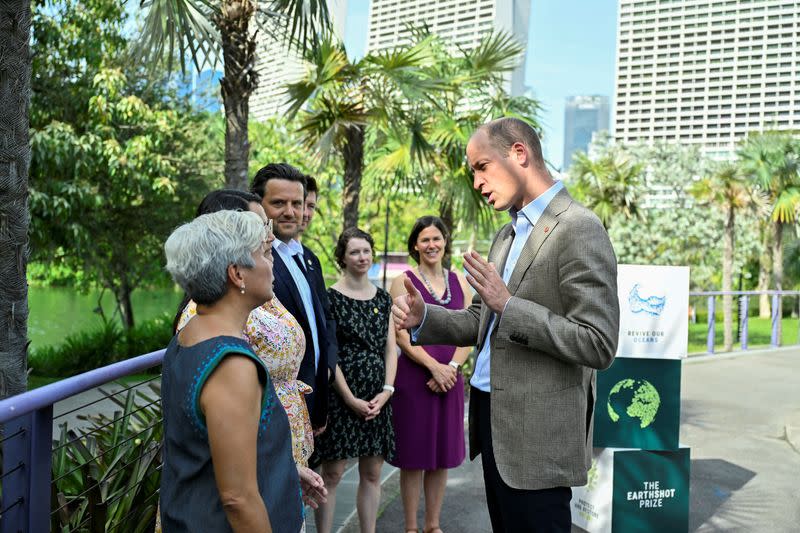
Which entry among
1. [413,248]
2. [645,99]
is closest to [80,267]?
[413,248]

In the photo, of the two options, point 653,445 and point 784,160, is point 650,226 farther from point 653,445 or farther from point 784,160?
point 653,445

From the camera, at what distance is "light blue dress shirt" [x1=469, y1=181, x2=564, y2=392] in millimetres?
2543

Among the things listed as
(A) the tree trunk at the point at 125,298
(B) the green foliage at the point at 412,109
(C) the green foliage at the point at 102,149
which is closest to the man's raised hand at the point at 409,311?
(B) the green foliage at the point at 412,109

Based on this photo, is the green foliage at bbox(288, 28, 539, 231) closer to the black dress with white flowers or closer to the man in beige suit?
the black dress with white flowers

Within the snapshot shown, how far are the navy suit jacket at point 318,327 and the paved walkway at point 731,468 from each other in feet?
5.00

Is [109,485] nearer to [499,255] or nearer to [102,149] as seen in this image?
[499,255]

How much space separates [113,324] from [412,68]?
1050 cm

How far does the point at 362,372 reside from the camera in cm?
Result: 427

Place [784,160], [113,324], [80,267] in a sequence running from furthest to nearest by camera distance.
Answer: [784,160]
[80,267]
[113,324]

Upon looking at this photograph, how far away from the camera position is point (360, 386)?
167 inches

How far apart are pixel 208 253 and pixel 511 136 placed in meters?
1.15

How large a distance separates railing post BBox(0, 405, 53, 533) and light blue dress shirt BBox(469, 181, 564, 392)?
138cm

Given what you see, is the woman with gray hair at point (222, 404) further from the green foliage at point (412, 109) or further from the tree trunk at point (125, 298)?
the tree trunk at point (125, 298)

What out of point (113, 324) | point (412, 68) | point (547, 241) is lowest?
point (113, 324)
